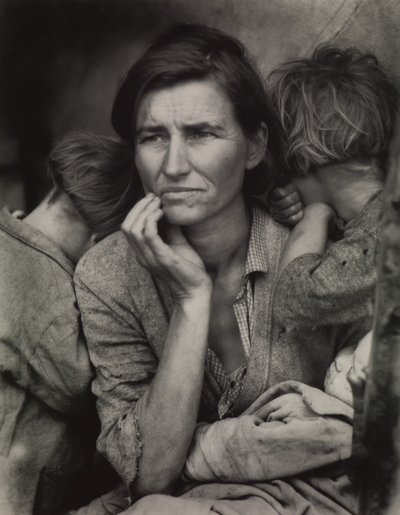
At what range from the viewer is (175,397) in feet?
6.86

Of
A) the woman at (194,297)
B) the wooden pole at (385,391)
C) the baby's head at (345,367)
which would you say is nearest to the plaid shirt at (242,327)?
the woman at (194,297)

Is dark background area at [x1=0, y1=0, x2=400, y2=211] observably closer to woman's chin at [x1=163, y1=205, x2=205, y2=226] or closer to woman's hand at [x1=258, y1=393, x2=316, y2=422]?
woman's chin at [x1=163, y1=205, x2=205, y2=226]

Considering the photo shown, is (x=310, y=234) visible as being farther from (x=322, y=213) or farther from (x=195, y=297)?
(x=195, y=297)

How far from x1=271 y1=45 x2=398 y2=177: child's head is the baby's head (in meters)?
0.49

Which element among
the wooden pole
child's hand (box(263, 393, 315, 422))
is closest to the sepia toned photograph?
child's hand (box(263, 393, 315, 422))

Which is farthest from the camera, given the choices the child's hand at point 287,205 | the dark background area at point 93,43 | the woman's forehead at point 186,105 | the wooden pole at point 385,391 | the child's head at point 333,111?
the dark background area at point 93,43

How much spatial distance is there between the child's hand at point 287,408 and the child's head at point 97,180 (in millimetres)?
702

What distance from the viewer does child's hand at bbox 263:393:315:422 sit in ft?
6.78

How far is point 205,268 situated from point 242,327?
0.19m

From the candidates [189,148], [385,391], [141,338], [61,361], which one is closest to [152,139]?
[189,148]

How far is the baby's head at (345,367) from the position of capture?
2.07 metres

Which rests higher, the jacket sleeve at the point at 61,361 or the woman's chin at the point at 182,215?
the woman's chin at the point at 182,215

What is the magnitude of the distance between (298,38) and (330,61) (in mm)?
279

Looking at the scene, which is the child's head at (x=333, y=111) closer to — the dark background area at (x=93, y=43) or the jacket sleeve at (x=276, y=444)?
the dark background area at (x=93, y=43)
